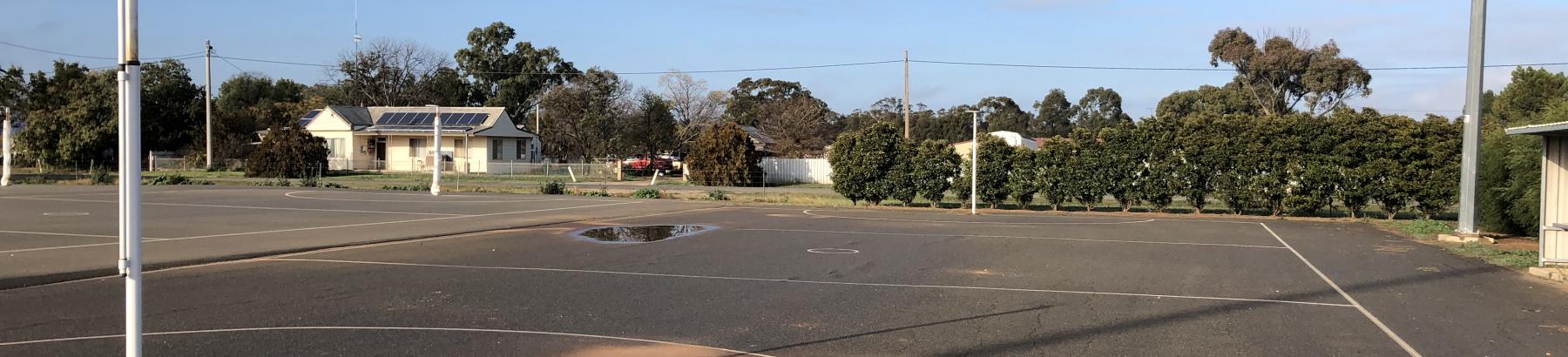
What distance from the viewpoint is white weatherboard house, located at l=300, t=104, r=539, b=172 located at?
186 feet

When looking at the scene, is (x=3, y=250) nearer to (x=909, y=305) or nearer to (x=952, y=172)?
(x=909, y=305)

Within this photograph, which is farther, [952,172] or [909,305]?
[952,172]

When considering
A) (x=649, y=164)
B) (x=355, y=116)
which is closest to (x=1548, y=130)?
(x=649, y=164)

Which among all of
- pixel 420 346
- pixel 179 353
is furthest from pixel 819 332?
pixel 179 353

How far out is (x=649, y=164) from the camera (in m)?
58.4

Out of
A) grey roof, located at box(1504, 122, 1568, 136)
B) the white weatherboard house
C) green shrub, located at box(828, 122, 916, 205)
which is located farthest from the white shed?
the white weatherboard house

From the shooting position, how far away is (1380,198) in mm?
25578

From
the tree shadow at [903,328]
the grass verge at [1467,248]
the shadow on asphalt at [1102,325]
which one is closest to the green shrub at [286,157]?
the grass verge at [1467,248]

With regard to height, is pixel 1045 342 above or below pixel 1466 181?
below

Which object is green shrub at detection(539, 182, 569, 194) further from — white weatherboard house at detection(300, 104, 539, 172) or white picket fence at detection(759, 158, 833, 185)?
white weatherboard house at detection(300, 104, 539, 172)

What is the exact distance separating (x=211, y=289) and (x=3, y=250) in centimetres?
645

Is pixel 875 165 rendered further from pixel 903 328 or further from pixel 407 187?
pixel 903 328

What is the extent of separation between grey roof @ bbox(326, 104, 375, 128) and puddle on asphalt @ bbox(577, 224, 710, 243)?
44.3 meters

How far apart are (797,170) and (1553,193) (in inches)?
1585
